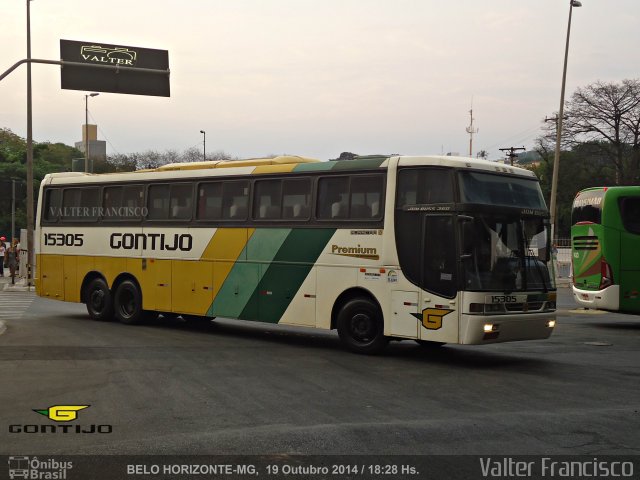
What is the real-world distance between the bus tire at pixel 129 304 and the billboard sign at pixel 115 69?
5.53 m

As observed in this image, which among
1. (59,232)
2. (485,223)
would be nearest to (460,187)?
(485,223)

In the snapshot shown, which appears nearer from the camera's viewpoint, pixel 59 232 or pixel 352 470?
pixel 352 470

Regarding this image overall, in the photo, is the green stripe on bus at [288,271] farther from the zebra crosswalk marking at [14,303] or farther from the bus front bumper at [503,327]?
the zebra crosswalk marking at [14,303]

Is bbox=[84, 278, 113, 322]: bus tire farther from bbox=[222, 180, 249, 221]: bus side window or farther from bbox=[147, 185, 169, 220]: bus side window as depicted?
bbox=[222, 180, 249, 221]: bus side window

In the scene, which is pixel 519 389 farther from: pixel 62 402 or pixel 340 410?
pixel 62 402

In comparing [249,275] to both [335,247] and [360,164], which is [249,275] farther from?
[360,164]

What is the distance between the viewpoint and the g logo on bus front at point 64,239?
19.1m

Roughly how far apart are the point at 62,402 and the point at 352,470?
4.12m

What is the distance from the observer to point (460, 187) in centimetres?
1217

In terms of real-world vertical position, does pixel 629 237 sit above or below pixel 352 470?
above

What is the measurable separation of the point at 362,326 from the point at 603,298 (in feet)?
27.1

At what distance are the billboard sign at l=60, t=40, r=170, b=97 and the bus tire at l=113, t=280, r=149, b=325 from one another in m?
5.53

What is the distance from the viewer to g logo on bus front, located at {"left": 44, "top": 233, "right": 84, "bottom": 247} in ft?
Result: 62.6

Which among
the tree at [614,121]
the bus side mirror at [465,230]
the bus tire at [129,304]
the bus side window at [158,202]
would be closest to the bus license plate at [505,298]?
the bus side mirror at [465,230]
